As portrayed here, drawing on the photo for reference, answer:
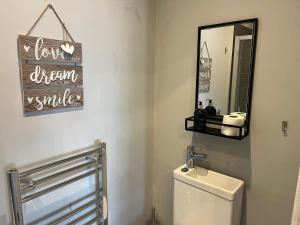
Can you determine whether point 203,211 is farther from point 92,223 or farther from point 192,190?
point 92,223

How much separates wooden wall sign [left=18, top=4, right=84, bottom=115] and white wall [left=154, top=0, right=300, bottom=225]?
678mm

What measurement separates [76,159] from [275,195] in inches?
44.4

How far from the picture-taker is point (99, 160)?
129cm

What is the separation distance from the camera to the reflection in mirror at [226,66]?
1.25 meters

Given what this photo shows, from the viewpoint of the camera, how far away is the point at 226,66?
1338mm

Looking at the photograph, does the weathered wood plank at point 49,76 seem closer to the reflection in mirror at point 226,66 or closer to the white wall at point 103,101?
the white wall at point 103,101

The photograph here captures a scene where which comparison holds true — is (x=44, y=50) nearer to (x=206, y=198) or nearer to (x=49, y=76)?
(x=49, y=76)

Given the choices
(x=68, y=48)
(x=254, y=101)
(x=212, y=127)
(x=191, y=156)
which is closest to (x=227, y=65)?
(x=254, y=101)

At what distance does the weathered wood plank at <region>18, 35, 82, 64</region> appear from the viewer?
0.95m

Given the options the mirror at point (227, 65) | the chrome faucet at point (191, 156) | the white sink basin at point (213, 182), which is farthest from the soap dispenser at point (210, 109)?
the white sink basin at point (213, 182)

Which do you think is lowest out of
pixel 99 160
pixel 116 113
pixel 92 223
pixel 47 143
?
pixel 92 223

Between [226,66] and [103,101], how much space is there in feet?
2.51

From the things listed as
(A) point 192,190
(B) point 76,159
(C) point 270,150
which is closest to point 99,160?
(B) point 76,159

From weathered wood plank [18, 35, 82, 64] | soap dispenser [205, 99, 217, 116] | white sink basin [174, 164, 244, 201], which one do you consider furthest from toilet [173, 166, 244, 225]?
weathered wood plank [18, 35, 82, 64]
